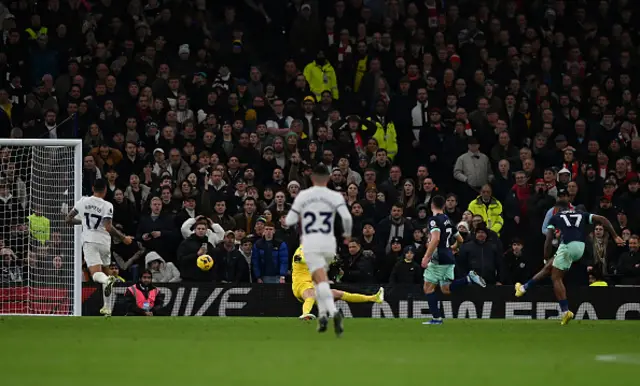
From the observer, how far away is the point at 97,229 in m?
21.9

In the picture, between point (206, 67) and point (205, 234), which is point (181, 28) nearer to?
point (206, 67)

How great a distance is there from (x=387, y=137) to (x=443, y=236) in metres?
7.44

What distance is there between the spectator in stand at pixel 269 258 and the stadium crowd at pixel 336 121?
0.04 metres

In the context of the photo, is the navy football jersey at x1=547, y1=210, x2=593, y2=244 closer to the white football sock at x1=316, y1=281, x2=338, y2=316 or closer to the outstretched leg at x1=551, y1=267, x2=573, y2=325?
the outstretched leg at x1=551, y1=267, x2=573, y2=325

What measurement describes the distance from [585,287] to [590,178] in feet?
10.7

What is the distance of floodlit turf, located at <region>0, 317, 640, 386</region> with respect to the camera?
1180 cm

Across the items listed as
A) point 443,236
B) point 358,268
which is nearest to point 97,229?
point 358,268

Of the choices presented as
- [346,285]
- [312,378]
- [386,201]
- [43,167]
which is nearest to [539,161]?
[386,201]

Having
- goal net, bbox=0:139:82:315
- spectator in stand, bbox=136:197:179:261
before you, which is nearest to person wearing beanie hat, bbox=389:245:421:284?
spectator in stand, bbox=136:197:179:261

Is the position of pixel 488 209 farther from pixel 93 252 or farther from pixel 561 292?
pixel 93 252

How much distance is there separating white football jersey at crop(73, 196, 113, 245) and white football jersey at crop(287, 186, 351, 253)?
6.22 metres

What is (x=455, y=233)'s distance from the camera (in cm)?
2158

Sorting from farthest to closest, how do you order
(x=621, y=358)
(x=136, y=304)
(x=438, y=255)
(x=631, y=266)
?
1. (x=631, y=266)
2. (x=136, y=304)
3. (x=438, y=255)
4. (x=621, y=358)

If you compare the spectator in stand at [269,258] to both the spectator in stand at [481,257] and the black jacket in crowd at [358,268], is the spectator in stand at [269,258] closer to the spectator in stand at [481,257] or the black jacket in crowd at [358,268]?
the black jacket in crowd at [358,268]
